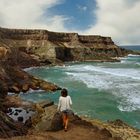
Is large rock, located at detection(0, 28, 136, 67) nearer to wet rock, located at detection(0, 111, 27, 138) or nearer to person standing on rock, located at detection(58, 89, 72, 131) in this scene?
wet rock, located at detection(0, 111, 27, 138)

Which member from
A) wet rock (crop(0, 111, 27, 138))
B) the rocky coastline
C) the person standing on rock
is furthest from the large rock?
the person standing on rock

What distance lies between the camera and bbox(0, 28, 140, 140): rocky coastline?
48.2 feet

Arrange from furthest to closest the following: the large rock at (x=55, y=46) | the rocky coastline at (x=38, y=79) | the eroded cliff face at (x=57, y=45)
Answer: the eroded cliff face at (x=57, y=45), the large rock at (x=55, y=46), the rocky coastline at (x=38, y=79)

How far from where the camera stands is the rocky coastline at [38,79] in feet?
48.2

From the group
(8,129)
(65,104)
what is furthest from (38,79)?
(65,104)

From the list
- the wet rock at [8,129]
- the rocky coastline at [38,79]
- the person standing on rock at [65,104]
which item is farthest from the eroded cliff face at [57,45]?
the person standing on rock at [65,104]

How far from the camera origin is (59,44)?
94.1 m

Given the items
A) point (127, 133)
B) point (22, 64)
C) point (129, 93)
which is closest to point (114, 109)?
point (129, 93)

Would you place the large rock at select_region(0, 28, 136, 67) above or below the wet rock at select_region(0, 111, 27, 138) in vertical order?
above

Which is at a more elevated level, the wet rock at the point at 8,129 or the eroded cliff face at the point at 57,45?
the eroded cliff face at the point at 57,45

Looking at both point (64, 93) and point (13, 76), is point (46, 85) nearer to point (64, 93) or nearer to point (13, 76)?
point (13, 76)

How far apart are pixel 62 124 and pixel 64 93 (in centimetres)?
149

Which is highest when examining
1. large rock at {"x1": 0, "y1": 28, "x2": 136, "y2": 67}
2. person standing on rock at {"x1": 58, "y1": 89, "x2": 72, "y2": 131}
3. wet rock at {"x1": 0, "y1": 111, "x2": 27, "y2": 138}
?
large rock at {"x1": 0, "y1": 28, "x2": 136, "y2": 67}

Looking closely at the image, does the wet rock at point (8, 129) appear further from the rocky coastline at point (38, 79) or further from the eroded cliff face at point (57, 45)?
the eroded cliff face at point (57, 45)
